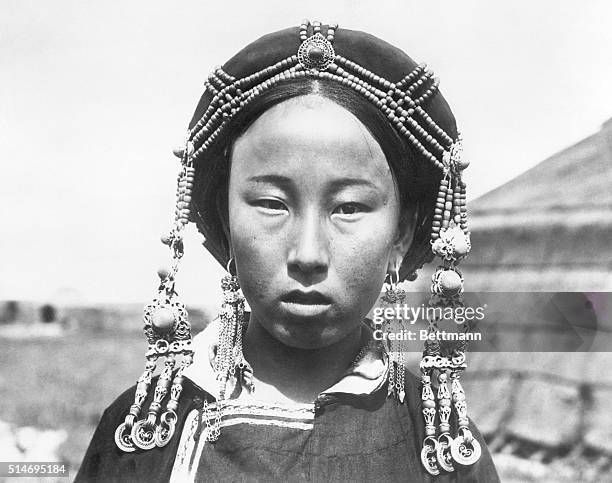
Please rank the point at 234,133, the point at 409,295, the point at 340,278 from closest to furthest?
1. the point at 340,278
2. the point at 234,133
3. the point at 409,295

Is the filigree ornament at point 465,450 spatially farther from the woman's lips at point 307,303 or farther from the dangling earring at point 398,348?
the woman's lips at point 307,303

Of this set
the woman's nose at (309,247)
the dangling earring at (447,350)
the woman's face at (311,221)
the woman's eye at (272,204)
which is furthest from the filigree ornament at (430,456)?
the woman's eye at (272,204)

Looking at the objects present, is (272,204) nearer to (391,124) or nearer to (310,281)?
(310,281)

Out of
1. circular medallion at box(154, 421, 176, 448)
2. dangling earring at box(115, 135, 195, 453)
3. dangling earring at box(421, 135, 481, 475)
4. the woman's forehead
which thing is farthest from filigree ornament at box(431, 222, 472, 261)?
circular medallion at box(154, 421, 176, 448)

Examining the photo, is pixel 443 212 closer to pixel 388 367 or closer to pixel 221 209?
pixel 388 367

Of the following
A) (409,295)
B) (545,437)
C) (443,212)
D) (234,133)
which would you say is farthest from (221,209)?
(545,437)

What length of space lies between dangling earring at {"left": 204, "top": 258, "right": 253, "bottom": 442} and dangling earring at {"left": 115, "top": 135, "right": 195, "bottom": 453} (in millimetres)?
59

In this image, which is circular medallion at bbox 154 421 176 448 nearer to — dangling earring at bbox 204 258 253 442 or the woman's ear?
dangling earring at bbox 204 258 253 442

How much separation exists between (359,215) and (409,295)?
2.24 ft

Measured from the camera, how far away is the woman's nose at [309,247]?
45.9 inches

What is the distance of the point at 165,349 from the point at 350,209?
41cm

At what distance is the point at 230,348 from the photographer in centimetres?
135

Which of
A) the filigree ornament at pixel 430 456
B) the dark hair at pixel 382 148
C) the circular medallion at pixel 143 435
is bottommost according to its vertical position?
the filigree ornament at pixel 430 456

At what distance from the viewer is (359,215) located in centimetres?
123
